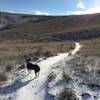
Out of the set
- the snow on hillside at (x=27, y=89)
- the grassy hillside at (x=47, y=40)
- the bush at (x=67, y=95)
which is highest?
the bush at (x=67, y=95)

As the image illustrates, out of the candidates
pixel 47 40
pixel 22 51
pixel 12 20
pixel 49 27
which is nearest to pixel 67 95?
pixel 22 51

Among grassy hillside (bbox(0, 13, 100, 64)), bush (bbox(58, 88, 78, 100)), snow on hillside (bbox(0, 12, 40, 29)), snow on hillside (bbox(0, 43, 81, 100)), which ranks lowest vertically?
grassy hillside (bbox(0, 13, 100, 64))

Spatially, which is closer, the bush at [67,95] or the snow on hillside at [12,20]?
the bush at [67,95]

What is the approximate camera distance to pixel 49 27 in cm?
13875

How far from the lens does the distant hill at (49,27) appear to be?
309ft

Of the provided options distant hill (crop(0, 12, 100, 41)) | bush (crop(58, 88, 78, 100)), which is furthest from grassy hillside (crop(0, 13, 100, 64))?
bush (crop(58, 88, 78, 100))

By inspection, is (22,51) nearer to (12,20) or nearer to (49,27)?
(49,27)

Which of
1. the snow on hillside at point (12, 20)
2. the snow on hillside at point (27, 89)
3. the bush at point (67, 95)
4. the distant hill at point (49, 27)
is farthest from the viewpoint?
the snow on hillside at point (12, 20)

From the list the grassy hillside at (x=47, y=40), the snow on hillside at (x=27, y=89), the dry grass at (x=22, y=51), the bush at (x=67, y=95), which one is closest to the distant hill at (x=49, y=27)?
the grassy hillside at (x=47, y=40)

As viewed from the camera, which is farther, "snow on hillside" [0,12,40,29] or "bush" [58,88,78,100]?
"snow on hillside" [0,12,40,29]

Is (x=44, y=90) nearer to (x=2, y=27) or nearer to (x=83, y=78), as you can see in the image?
(x=83, y=78)

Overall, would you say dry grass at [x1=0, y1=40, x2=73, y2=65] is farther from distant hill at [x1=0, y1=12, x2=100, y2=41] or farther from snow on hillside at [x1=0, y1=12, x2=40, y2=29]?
snow on hillside at [x1=0, y1=12, x2=40, y2=29]

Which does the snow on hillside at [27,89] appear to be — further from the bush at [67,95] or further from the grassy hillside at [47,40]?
the grassy hillside at [47,40]

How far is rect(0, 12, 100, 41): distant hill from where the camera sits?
3703 inches
